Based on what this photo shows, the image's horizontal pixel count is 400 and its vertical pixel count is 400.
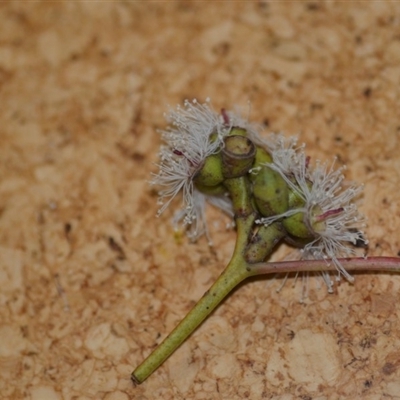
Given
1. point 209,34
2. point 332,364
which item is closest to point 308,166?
point 332,364

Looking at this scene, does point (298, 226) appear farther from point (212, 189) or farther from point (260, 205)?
point (212, 189)

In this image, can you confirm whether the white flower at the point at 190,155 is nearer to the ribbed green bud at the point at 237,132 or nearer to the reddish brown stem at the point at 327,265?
the ribbed green bud at the point at 237,132

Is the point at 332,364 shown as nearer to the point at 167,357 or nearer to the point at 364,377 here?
the point at 364,377

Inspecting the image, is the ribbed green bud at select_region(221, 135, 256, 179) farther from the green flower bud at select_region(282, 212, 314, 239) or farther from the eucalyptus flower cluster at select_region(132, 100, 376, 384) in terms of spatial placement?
the green flower bud at select_region(282, 212, 314, 239)

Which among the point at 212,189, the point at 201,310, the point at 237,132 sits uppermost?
the point at 237,132

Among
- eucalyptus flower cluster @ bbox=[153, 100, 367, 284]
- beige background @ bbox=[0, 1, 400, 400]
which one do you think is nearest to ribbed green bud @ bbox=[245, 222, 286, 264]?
eucalyptus flower cluster @ bbox=[153, 100, 367, 284]

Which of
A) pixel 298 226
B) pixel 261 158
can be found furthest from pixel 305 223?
pixel 261 158

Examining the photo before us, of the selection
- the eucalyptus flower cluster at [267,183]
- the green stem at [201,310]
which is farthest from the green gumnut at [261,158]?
the green stem at [201,310]
